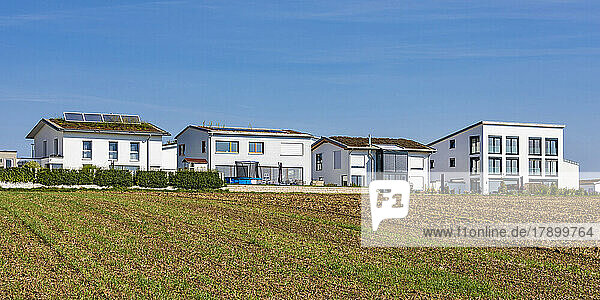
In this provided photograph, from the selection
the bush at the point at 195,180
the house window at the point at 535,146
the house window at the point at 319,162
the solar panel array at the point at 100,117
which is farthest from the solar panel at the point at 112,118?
the house window at the point at 535,146

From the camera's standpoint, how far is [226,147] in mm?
46688

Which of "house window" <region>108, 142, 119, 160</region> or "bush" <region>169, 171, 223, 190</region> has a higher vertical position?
"house window" <region>108, 142, 119, 160</region>

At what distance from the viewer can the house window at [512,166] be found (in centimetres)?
5616

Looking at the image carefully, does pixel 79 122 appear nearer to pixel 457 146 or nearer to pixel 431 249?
pixel 457 146

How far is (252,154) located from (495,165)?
22415 mm

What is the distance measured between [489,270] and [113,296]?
5.12 metres

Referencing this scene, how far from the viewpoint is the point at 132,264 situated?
9.17 m

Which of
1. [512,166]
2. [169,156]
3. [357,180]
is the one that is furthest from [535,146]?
[169,156]

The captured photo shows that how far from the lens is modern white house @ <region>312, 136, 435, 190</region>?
160 ft

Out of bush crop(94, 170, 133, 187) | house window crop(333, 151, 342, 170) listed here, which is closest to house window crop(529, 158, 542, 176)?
house window crop(333, 151, 342, 170)

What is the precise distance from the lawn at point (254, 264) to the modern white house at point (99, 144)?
29.2 m

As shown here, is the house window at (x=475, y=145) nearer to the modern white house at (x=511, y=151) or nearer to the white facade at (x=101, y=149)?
the modern white house at (x=511, y=151)

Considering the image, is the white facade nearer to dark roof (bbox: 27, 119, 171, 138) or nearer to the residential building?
dark roof (bbox: 27, 119, 171, 138)

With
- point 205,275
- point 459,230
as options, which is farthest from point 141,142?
point 205,275
